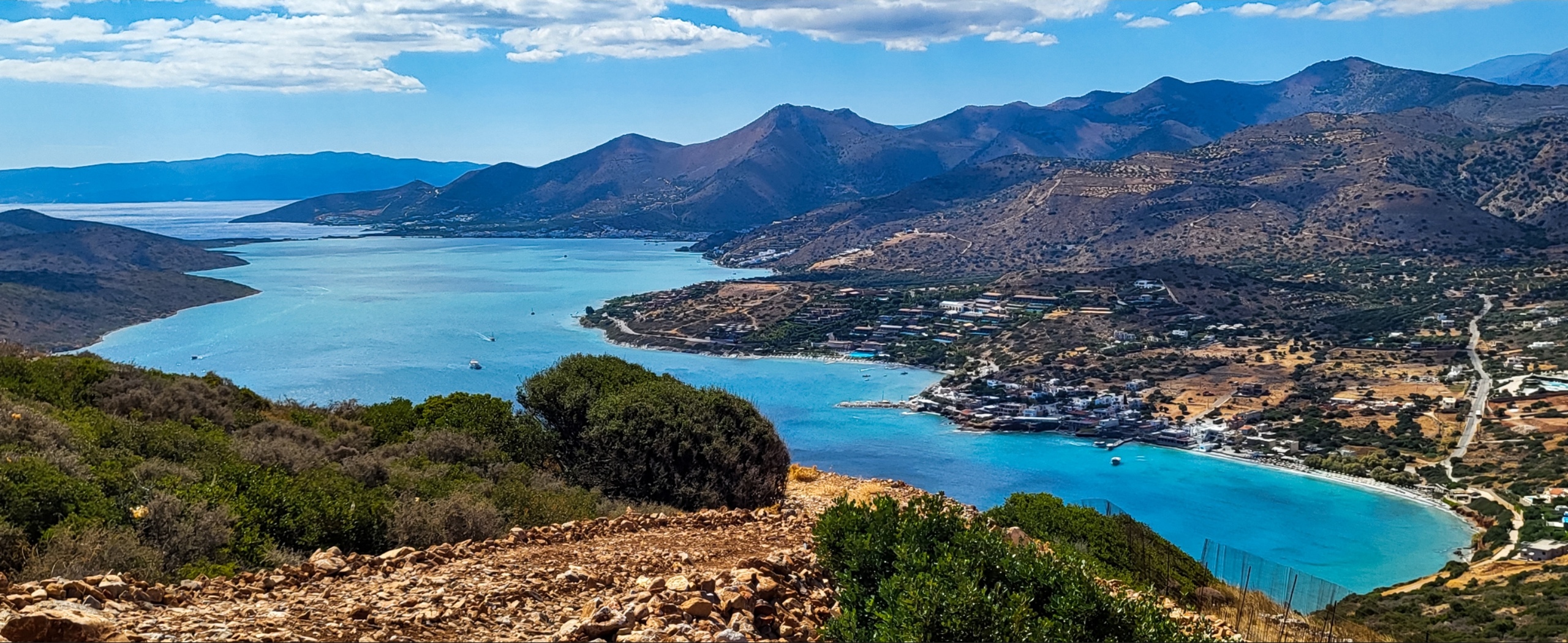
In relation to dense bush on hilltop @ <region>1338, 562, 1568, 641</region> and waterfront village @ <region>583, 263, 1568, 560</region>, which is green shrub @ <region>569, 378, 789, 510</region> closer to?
dense bush on hilltop @ <region>1338, 562, 1568, 641</region>

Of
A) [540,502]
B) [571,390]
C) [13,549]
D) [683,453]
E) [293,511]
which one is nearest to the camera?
[13,549]

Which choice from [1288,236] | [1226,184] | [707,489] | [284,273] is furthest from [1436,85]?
[707,489]

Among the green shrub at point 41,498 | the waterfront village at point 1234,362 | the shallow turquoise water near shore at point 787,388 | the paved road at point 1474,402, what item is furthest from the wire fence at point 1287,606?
the paved road at point 1474,402

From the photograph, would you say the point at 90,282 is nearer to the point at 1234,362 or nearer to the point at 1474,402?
the point at 1234,362

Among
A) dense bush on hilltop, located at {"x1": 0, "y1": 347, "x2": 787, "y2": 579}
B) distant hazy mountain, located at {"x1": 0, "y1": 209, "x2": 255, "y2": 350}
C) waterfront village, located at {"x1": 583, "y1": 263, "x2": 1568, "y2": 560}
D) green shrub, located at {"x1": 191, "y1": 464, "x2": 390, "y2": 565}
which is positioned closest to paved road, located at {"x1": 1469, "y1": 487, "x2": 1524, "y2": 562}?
waterfront village, located at {"x1": 583, "y1": 263, "x2": 1568, "y2": 560}

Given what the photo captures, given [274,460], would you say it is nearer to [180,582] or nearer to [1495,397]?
[180,582]

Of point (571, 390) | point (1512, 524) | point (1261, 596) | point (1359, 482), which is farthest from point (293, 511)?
point (1359, 482)
